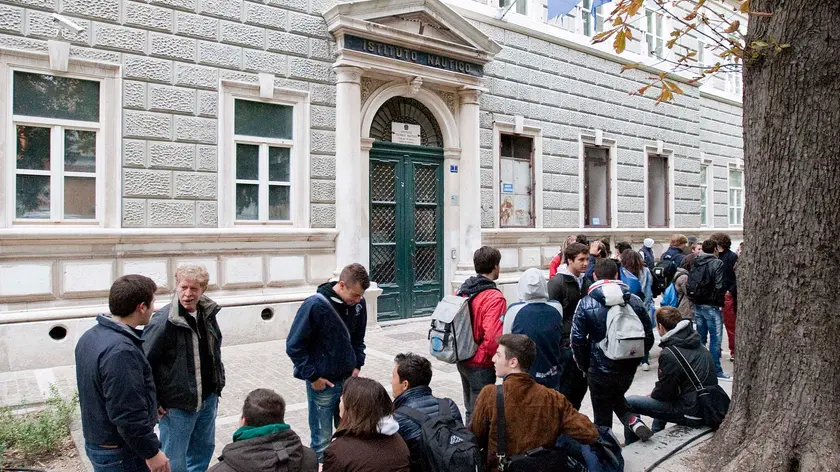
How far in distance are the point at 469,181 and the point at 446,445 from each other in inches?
364

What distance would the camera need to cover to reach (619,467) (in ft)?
13.8

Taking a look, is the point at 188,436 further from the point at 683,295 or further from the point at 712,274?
the point at 683,295

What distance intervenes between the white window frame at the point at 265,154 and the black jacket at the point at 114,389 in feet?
20.9

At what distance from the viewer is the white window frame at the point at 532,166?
12672 millimetres

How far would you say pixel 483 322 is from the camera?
14.9ft

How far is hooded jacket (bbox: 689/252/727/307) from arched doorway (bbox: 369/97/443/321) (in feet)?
17.1

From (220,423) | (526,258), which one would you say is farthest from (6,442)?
(526,258)

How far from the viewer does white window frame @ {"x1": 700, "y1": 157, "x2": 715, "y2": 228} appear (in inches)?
766

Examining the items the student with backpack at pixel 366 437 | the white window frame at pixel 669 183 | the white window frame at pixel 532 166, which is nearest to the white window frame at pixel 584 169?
the white window frame at pixel 532 166

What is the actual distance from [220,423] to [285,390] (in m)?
1.19

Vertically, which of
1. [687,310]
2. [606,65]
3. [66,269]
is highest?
[606,65]

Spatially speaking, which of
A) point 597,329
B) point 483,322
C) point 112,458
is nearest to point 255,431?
point 112,458

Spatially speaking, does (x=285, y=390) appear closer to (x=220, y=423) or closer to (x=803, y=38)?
(x=220, y=423)

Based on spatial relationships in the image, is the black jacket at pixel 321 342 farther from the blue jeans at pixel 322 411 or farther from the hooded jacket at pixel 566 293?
the hooded jacket at pixel 566 293
